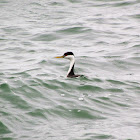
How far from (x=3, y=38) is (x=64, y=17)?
4.31 meters

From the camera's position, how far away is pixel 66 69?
12984 millimetres

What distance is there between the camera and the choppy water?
826 cm

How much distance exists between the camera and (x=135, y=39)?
1695 cm

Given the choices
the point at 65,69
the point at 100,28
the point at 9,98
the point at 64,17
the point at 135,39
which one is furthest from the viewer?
the point at 64,17

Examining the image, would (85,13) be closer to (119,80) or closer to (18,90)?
(119,80)

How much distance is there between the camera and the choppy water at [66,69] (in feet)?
27.1

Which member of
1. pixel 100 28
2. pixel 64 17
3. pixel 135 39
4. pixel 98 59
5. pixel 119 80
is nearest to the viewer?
pixel 119 80

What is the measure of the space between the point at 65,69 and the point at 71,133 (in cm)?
525

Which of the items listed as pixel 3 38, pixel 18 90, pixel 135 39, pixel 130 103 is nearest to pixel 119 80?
pixel 130 103

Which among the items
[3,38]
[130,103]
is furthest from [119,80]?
[3,38]

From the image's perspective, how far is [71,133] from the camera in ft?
25.9

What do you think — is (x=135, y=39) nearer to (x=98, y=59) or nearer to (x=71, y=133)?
(x=98, y=59)

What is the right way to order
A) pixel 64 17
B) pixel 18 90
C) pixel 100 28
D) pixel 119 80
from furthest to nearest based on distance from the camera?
pixel 64 17 < pixel 100 28 < pixel 119 80 < pixel 18 90

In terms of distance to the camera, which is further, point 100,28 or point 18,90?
point 100,28
